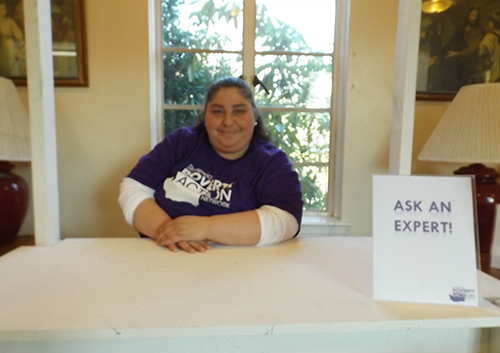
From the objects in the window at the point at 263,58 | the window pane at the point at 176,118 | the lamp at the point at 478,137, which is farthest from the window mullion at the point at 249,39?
the lamp at the point at 478,137

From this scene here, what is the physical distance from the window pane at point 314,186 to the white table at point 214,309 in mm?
1023

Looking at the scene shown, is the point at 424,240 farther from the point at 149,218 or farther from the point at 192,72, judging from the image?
the point at 192,72

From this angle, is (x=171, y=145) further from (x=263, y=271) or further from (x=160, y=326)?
(x=160, y=326)

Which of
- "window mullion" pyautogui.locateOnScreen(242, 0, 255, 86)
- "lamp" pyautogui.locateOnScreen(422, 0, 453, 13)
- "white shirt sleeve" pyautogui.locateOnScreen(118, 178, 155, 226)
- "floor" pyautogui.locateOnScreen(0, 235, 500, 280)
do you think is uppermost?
"lamp" pyautogui.locateOnScreen(422, 0, 453, 13)

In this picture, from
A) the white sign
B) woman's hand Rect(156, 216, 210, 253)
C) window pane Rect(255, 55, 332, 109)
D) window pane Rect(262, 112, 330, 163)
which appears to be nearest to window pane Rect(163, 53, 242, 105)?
window pane Rect(255, 55, 332, 109)

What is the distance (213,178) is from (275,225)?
33cm

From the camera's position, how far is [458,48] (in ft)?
4.74

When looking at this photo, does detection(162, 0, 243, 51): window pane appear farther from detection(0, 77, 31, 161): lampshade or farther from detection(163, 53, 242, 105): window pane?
detection(0, 77, 31, 161): lampshade

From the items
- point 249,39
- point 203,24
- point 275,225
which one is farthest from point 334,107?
point 275,225

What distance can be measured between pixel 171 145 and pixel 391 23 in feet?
3.75

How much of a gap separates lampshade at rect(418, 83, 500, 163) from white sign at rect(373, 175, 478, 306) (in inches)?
29.7

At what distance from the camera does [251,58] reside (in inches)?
61.6

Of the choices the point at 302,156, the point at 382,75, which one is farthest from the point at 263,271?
the point at 382,75

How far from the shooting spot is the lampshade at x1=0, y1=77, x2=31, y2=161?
115 centimetres
